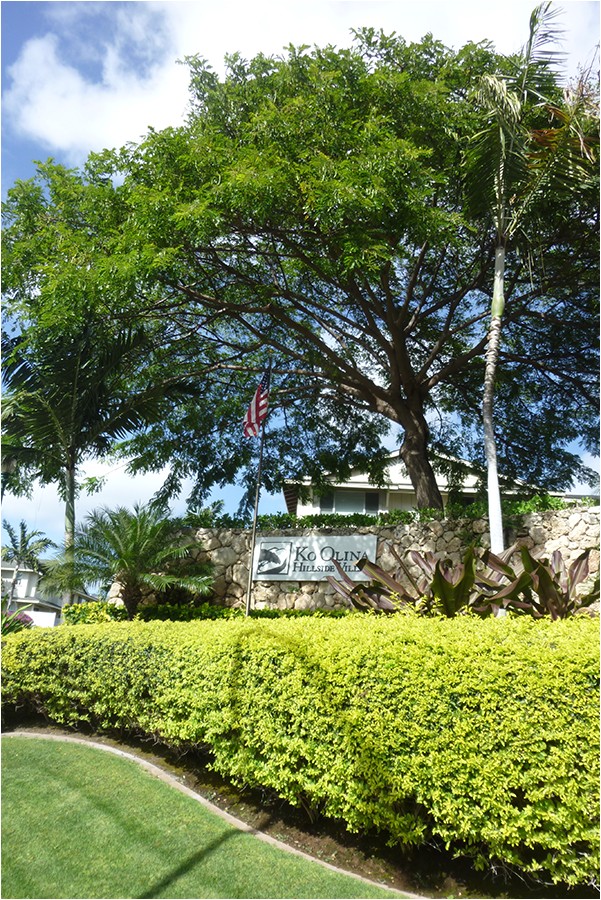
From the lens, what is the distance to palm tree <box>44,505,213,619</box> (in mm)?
13781

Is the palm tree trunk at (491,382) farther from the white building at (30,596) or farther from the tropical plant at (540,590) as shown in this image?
the white building at (30,596)

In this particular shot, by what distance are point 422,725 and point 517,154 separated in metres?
8.68

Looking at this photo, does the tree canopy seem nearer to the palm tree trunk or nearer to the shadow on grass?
the palm tree trunk

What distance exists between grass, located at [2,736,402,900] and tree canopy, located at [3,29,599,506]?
8.31 m

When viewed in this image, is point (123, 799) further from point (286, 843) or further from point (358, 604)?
point (358, 604)

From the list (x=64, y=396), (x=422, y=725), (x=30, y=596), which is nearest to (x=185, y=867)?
(x=422, y=725)

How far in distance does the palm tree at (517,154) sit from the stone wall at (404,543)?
3.67 meters

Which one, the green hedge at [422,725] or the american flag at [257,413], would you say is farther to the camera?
the american flag at [257,413]

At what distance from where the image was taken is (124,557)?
45.3 feet

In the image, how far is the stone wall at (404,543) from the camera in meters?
12.7

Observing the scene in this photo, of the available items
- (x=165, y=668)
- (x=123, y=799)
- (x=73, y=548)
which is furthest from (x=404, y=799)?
(x=73, y=548)

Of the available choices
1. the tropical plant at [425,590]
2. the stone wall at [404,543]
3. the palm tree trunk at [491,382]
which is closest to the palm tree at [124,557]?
the stone wall at [404,543]

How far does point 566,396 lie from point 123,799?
1534 cm

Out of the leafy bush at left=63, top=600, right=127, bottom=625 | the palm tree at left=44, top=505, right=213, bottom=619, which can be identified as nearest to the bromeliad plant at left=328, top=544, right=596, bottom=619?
the palm tree at left=44, top=505, right=213, bottom=619
